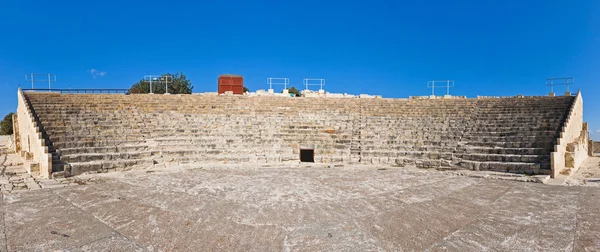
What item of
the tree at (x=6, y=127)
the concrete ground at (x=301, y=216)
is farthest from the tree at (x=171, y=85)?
the concrete ground at (x=301, y=216)

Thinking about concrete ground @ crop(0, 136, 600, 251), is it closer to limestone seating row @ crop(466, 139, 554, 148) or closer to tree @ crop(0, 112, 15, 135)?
limestone seating row @ crop(466, 139, 554, 148)

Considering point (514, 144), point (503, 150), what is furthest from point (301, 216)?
point (514, 144)

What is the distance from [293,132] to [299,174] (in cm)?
507

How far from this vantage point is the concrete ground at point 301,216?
458 cm

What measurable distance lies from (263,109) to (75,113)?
8.50 metres

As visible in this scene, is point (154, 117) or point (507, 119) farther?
point (154, 117)

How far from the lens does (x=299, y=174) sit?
10367 mm

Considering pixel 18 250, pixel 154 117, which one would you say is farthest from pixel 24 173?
pixel 18 250

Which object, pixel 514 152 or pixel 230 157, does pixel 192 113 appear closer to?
Result: pixel 230 157

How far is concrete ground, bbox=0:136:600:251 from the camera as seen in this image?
4586 millimetres

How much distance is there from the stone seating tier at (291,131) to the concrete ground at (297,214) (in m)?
2.16

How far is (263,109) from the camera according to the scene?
17719mm

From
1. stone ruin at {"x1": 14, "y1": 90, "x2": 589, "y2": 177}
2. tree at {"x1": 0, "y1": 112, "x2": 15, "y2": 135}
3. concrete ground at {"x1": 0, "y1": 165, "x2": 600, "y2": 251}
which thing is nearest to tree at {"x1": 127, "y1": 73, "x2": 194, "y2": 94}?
tree at {"x1": 0, "y1": 112, "x2": 15, "y2": 135}

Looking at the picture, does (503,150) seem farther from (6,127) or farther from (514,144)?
(6,127)
